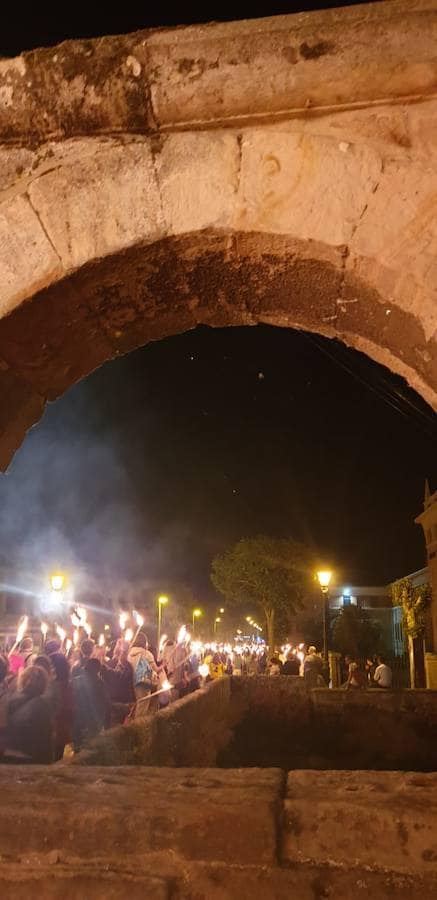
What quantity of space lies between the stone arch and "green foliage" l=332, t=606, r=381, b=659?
3792 centimetres

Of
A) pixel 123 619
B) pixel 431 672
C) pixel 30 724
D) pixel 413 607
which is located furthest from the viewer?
pixel 413 607

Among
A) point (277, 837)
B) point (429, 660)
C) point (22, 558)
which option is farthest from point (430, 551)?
point (277, 837)

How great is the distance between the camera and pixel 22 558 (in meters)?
42.6

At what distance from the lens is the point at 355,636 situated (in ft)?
127

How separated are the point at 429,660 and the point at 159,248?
848 inches

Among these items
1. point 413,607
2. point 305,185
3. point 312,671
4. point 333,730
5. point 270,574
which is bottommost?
point 333,730

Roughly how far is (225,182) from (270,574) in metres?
34.1

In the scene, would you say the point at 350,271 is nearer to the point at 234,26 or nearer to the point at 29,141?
the point at 234,26

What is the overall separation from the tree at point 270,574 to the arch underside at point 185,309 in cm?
3313

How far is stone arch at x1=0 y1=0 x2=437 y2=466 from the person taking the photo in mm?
2273

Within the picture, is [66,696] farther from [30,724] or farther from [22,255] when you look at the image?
[22,255]

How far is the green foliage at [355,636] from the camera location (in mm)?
38438

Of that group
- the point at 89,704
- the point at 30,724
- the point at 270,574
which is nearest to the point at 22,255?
the point at 30,724

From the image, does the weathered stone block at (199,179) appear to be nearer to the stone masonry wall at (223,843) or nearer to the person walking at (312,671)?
the stone masonry wall at (223,843)
